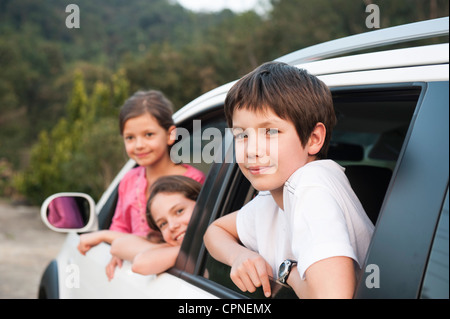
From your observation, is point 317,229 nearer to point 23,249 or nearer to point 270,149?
point 270,149

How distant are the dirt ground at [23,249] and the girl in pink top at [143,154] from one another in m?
4.13

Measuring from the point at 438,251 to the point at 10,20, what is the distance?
67089 mm

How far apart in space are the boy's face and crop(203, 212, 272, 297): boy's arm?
0.68ft

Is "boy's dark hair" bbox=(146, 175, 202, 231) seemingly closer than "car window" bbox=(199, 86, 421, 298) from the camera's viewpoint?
No

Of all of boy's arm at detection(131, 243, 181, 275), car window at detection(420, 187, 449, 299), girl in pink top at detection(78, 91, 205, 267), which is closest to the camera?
car window at detection(420, 187, 449, 299)

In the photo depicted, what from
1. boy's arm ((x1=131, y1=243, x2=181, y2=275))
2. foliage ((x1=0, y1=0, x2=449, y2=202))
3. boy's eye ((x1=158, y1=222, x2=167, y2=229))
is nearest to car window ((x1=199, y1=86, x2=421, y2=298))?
boy's arm ((x1=131, y1=243, x2=181, y2=275))

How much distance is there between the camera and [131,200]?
2818 mm

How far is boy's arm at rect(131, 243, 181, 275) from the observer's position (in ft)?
6.14

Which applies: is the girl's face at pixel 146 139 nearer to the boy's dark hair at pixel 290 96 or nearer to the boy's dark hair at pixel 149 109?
the boy's dark hair at pixel 149 109

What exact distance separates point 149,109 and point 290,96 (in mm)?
1819

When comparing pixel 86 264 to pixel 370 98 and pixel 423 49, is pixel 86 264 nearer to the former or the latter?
pixel 370 98

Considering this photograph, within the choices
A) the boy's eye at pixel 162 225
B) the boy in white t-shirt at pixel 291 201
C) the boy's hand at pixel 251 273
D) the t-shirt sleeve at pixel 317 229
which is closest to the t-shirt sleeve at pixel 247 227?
the boy in white t-shirt at pixel 291 201

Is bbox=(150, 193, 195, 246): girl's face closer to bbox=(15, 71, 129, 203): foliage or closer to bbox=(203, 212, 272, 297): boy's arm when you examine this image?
bbox=(203, 212, 272, 297): boy's arm
